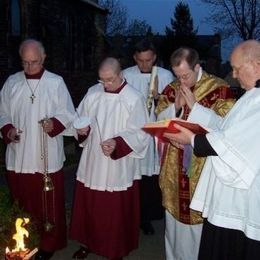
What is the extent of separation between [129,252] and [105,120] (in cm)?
148

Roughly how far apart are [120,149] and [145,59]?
180 centimetres

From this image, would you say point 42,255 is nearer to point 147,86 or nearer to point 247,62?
point 147,86

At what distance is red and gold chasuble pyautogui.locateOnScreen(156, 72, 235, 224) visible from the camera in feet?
15.4

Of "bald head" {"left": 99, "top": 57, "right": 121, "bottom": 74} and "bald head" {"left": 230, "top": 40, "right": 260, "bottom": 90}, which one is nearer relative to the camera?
"bald head" {"left": 230, "top": 40, "right": 260, "bottom": 90}

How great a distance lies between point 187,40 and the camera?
46.3 meters

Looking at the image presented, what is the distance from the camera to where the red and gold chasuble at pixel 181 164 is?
15.4 ft

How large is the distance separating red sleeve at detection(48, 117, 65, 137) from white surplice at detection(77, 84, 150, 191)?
12.3 inches

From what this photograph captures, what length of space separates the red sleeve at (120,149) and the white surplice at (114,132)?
0.10 meters

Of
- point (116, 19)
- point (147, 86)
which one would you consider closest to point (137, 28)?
point (116, 19)

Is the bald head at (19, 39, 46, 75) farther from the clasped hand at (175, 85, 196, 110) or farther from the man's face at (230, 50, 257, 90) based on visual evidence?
the man's face at (230, 50, 257, 90)

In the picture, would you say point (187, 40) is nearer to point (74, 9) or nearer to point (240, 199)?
point (74, 9)

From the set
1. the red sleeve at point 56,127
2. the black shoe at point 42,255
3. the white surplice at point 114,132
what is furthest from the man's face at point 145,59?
the black shoe at point 42,255

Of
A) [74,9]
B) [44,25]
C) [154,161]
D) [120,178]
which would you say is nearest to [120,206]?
[120,178]

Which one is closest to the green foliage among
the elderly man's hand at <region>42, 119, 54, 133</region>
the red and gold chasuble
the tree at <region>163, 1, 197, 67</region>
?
the elderly man's hand at <region>42, 119, 54, 133</region>
